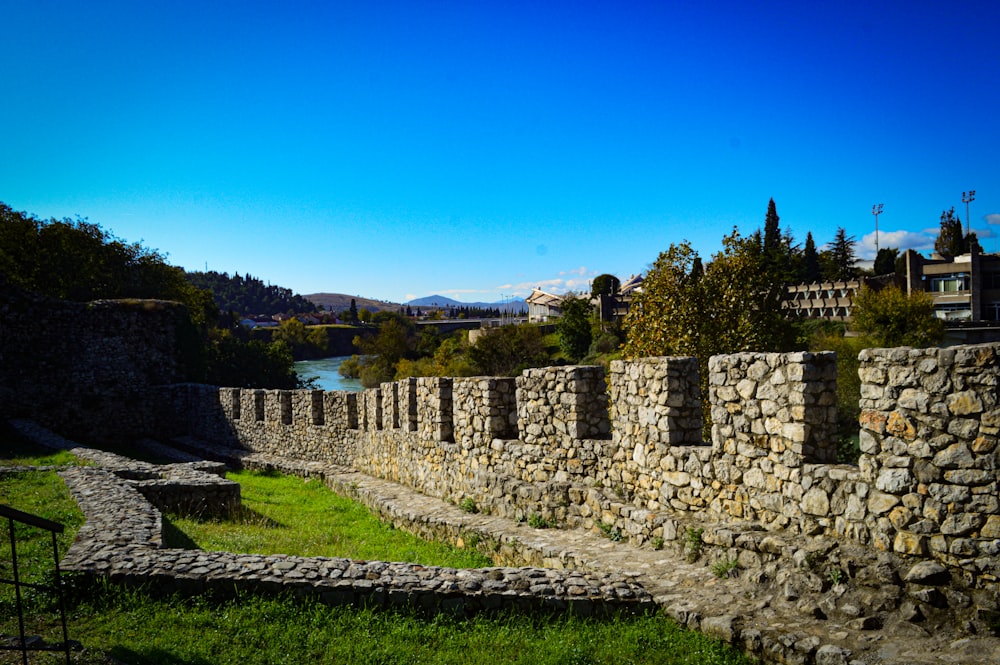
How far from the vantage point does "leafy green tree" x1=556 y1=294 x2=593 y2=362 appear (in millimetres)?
64625

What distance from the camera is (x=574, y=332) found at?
65.4 meters

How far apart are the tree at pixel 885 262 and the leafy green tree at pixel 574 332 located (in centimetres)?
3337

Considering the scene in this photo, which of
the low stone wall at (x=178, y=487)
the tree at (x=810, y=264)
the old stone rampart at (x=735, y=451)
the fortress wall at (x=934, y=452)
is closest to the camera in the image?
the fortress wall at (x=934, y=452)

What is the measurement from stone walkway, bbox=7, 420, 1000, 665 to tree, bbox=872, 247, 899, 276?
80.1m

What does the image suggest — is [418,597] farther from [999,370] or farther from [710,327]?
[710,327]

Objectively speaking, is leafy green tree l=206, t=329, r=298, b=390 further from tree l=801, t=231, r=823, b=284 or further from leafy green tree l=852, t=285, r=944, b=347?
tree l=801, t=231, r=823, b=284

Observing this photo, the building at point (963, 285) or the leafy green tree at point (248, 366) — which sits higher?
the building at point (963, 285)

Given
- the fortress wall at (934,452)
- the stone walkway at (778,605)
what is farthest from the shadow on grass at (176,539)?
the fortress wall at (934,452)

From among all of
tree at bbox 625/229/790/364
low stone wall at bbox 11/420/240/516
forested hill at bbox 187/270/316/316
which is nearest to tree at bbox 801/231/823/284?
tree at bbox 625/229/790/364

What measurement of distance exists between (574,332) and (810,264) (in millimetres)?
27720

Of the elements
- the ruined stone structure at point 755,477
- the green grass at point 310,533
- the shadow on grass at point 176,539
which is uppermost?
the ruined stone structure at point 755,477

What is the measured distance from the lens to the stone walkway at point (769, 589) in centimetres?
430

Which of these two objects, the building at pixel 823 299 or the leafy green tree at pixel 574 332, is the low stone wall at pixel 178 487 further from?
the building at pixel 823 299

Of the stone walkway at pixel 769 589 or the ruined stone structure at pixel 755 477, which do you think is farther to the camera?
the ruined stone structure at pixel 755 477
